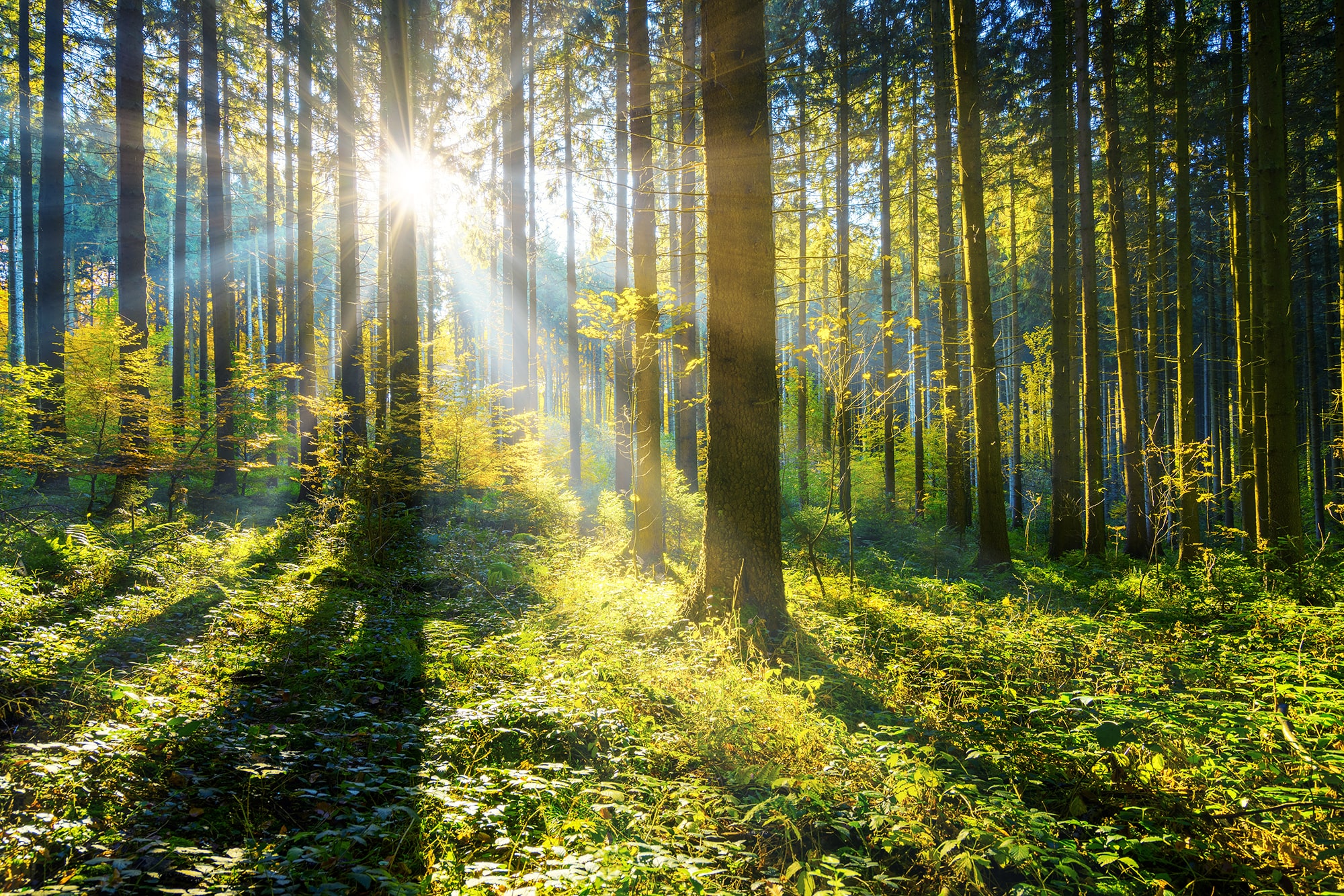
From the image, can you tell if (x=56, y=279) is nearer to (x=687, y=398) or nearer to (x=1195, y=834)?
(x=687, y=398)

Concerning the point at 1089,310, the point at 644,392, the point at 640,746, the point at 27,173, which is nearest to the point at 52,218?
the point at 27,173

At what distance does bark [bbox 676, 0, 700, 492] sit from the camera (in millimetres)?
10711

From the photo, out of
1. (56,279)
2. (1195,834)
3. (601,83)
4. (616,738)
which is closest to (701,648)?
(616,738)

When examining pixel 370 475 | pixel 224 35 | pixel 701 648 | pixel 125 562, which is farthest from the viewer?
pixel 224 35

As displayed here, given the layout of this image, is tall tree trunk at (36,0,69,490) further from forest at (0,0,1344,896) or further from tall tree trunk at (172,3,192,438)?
tall tree trunk at (172,3,192,438)

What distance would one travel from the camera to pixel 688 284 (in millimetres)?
10648

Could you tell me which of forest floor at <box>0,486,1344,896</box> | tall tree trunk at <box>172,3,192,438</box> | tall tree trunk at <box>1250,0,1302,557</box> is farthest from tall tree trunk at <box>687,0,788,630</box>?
tall tree trunk at <box>172,3,192,438</box>

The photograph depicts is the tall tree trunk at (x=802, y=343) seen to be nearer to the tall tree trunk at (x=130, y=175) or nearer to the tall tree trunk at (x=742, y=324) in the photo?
the tall tree trunk at (x=742, y=324)

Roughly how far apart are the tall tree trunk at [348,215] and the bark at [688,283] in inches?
246

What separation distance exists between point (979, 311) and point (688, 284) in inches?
193

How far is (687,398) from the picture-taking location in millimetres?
12359

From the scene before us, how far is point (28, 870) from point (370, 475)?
21.0 feet

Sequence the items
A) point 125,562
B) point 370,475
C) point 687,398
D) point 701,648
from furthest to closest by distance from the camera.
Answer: point 687,398
point 370,475
point 125,562
point 701,648

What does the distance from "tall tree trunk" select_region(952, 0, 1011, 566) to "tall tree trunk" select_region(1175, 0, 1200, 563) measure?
331cm
